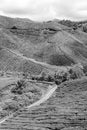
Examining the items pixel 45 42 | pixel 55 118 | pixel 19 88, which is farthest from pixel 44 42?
pixel 55 118

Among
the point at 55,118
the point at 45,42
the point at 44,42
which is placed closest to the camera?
the point at 55,118

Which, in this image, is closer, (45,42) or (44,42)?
(45,42)

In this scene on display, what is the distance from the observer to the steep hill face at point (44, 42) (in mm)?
81438

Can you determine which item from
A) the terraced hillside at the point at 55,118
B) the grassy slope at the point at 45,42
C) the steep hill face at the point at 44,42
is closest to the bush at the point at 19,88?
the terraced hillside at the point at 55,118

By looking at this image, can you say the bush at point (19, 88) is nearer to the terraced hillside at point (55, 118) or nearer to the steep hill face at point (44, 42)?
the terraced hillside at point (55, 118)

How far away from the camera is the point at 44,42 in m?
93.2

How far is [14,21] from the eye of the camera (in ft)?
348

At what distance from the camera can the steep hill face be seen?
81.4m

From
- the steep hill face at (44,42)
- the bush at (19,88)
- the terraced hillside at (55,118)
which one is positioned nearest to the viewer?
the terraced hillside at (55,118)

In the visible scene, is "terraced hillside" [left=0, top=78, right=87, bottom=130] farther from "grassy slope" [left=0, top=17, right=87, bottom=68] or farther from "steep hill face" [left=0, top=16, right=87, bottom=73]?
"grassy slope" [left=0, top=17, right=87, bottom=68]

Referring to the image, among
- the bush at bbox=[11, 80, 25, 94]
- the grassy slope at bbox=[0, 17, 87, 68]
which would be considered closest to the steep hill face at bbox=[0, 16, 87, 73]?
the grassy slope at bbox=[0, 17, 87, 68]

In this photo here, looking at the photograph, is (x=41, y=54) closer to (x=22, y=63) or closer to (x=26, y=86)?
(x=22, y=63)

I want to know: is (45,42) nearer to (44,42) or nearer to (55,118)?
(44,42)

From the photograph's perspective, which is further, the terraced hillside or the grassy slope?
the grassy slope
